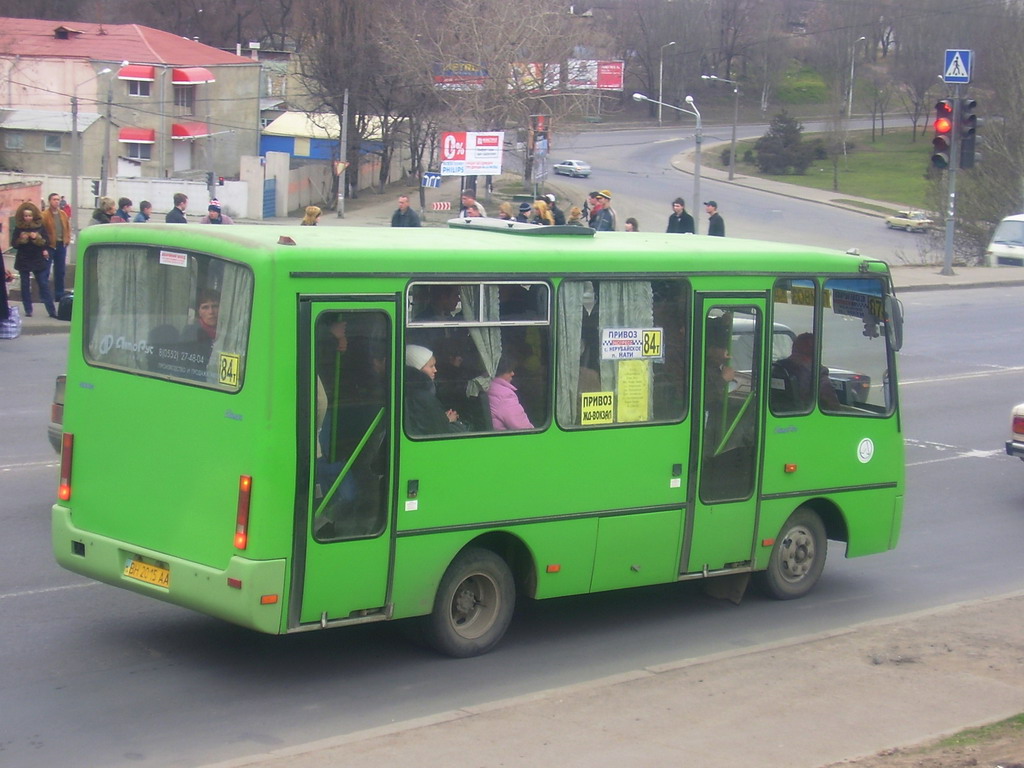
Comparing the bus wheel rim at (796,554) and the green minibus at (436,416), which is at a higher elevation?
the green minibus at (436,416)

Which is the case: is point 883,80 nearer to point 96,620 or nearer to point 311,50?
point 311,50

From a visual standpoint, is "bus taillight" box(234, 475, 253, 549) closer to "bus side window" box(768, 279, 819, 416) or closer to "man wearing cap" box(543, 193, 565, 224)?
"bus side window" box(768, 279, 819, 416)

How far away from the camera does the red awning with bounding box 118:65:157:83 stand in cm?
6569

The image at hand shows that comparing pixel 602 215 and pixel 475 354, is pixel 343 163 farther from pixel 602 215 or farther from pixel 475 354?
pixel 475 354

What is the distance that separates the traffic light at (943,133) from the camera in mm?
27614

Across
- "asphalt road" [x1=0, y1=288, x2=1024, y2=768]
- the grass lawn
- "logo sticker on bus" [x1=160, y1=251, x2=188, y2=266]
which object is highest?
the grass lawn

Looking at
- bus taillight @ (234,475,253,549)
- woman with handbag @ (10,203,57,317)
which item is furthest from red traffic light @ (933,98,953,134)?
bus taillight @ (234,475,253,549)

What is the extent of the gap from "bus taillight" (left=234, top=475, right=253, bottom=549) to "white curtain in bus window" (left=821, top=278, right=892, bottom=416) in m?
4.18

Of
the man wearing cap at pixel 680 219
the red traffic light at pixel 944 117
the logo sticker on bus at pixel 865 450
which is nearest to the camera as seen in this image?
the logo sticker on bus at pixel 865 450

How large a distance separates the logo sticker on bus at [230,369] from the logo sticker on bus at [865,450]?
4.56 metres

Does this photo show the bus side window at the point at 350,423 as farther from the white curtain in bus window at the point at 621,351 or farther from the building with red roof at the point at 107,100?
the building with red roof at the point at 107,100

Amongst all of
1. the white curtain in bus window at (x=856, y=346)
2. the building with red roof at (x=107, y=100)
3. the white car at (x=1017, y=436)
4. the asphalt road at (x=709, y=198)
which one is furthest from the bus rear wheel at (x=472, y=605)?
the building with red roof at (x=107, y=100)

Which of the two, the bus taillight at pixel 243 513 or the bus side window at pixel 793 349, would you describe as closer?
the bus taillight at pixel 243 513

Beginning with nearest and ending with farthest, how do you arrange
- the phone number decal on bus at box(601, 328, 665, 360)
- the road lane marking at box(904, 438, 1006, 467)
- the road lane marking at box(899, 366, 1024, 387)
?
the phone number decal on bus at box(601, 328, 665, 360) < the road lane marking at box(904, 438, 1006, 467) < the road lane marking at box(899, 366, 1024, 387)
